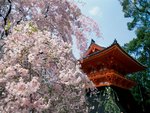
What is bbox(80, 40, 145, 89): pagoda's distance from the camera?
1427cm

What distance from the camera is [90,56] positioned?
14.5 metres

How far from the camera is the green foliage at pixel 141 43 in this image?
→ 68.4ft

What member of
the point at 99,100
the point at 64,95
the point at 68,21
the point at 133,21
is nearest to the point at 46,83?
the point at 64,95

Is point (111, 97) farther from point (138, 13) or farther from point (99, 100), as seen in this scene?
point (138, 13)

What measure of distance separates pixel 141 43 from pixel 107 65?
8.10 meters

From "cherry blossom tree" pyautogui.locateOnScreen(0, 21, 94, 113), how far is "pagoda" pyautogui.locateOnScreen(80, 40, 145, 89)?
722cm

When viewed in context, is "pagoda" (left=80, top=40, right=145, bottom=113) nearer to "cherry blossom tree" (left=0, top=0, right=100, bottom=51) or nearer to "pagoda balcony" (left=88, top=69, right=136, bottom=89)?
"pagoda balcony" (left=88, top=69, right=136, bottom=89)

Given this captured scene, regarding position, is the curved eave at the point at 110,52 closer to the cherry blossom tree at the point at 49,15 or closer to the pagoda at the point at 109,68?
the pagoda at the point at 109,68

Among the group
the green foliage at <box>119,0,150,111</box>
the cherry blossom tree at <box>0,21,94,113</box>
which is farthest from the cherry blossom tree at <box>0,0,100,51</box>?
the green foliage at <box>119,0,150,111</box>

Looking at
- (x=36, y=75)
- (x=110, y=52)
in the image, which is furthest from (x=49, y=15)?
(x=110, y=52)

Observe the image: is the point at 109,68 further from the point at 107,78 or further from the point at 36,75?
the point at 36,75

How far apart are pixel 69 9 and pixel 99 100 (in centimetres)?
582

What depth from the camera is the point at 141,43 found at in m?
22.2

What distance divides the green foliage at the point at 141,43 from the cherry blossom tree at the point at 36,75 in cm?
1379
